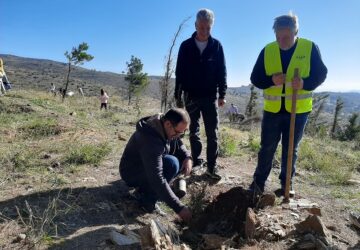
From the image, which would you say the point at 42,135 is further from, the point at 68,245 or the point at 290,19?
the point at 290,19

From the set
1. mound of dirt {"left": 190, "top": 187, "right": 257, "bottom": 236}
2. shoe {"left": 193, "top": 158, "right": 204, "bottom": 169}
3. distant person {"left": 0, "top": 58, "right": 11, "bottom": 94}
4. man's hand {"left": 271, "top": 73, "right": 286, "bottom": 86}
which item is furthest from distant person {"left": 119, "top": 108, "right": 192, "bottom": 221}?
distant person {"left": 0, "top": 58, "right": 11, "bottom": 94}

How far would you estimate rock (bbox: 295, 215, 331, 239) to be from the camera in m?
2.98

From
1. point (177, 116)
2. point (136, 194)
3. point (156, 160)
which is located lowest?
point (136, 194)

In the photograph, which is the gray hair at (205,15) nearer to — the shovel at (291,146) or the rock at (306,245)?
the shovel at (291,146)

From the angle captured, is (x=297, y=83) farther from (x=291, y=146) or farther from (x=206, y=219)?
(x=206, y=219)

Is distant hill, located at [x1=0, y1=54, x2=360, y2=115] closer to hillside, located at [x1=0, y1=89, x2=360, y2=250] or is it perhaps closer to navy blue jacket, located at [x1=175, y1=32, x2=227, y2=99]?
hillside, located at [x1=0, y1=89, x2=360, y2=250]

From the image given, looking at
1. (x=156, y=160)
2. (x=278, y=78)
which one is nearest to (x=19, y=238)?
(x=156, y=160)

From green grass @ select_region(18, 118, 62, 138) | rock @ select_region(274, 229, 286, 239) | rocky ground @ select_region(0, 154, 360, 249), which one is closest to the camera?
rocky ground @ select_region(0, 154, 360, 249)

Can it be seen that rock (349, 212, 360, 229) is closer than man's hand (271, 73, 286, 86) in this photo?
Yes

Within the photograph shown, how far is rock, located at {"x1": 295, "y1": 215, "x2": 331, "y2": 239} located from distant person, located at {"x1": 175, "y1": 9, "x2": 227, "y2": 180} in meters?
1.56

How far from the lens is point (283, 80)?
12.0ft

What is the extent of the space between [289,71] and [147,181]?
1.70 m

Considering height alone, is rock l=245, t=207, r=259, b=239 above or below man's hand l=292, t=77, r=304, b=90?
below

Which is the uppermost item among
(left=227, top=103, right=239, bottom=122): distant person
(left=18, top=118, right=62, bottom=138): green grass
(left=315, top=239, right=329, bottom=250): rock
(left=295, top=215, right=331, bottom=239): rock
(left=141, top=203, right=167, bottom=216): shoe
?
(left=18, top=118, right=62, bottom=138): green grass
